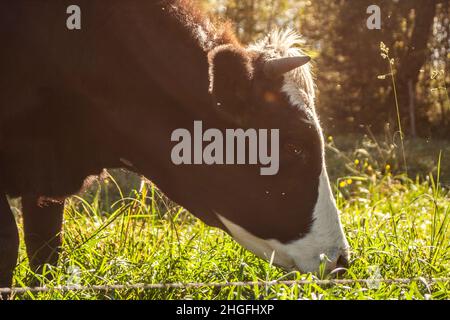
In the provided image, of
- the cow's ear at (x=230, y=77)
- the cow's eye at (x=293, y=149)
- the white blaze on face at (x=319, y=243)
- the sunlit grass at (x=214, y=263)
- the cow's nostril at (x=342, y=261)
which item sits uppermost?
the cow's ear at (x=230, y=77)

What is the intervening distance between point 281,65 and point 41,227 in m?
1.71

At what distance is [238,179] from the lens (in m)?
3.62

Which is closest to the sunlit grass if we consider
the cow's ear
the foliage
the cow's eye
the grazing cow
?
the grazing cow

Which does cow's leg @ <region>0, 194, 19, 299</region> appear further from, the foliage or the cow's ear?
the foliage

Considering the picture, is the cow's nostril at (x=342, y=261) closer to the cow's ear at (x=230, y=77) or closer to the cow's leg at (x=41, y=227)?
the cow's ear at (x=230, y=77)

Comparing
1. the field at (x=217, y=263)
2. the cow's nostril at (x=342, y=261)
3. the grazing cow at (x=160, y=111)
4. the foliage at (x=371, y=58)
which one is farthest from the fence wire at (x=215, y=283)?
the foliage at (x=371, y=58)

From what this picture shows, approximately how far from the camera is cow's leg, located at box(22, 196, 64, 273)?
415 centimetres

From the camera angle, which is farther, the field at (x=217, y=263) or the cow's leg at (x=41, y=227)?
the cow's leg at (x=41, y=227)

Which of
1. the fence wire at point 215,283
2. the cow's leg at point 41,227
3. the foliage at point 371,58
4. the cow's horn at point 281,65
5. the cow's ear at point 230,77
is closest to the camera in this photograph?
the fence wire at point 215,283

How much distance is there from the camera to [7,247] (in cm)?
338

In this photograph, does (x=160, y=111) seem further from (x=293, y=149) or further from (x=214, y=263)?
(x=214, y=263)

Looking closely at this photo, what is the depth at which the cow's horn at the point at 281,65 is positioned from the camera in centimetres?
346

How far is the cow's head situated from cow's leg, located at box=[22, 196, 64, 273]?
3.49ft
